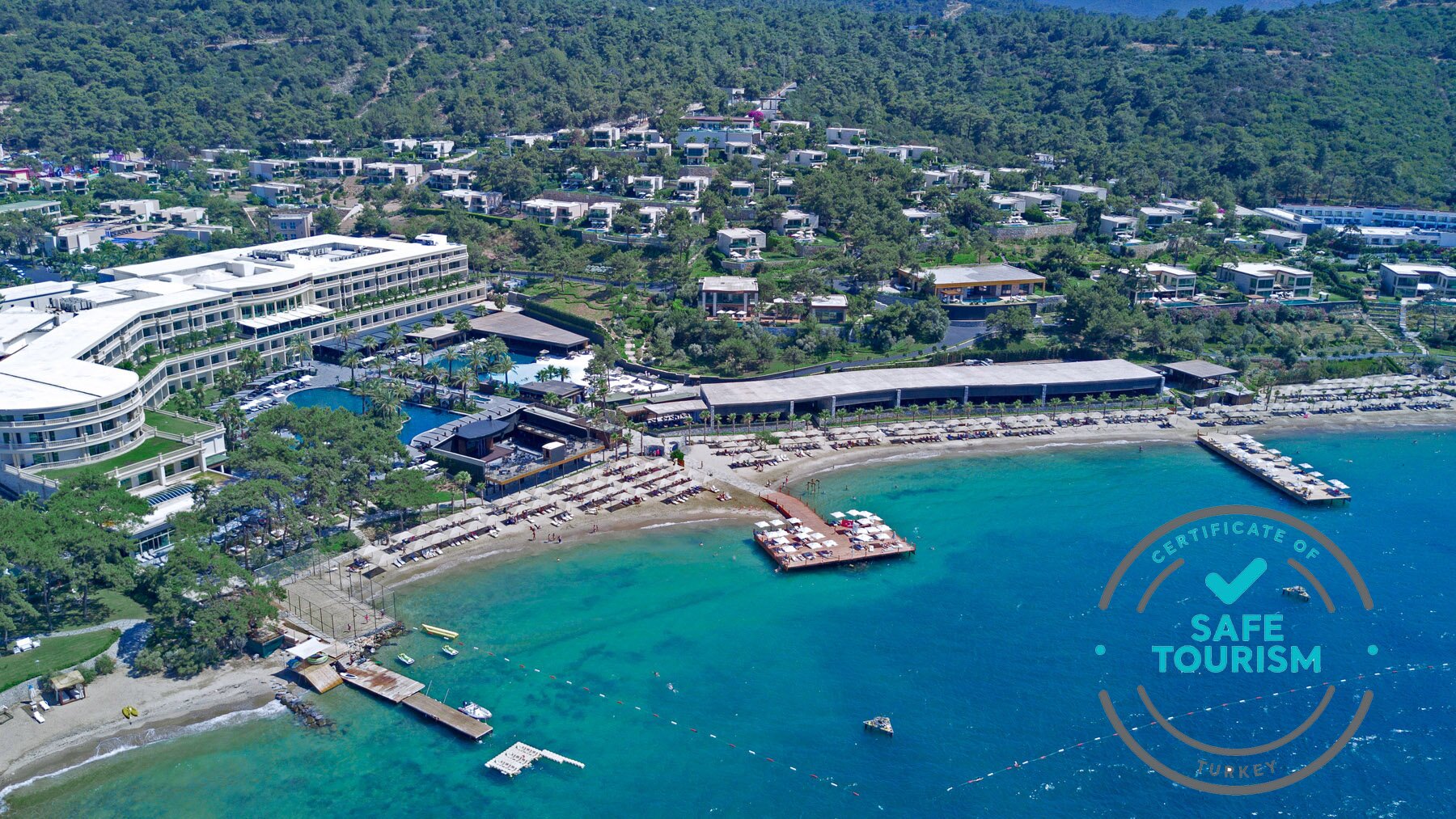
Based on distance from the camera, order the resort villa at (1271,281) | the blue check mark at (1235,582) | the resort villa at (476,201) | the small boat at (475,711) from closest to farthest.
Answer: the small boat at (475,711) < the blue check mark at (1235,582) < the resort villa at (1271,281) < the resort villa at (476,201)

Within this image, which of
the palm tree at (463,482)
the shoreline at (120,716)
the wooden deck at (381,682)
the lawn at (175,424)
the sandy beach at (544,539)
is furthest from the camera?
the lawn at (175,424)

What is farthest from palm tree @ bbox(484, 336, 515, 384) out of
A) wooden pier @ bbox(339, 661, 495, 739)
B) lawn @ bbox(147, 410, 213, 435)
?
wooden pier @ bbox(339, 661, 495, 739)

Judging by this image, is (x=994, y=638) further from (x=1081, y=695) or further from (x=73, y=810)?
(x=73, y=810)

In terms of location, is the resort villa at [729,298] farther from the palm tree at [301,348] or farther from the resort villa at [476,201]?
the resort villa at [476,201]

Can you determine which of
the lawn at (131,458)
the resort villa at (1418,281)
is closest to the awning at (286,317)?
the lawn at (131,458)

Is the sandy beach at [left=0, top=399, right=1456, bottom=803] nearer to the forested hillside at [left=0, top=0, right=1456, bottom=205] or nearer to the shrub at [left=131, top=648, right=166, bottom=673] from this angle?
the shrub at [left=131, top=648, right=166, bottom=673]

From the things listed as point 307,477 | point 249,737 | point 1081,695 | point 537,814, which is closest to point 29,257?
point 307,477
